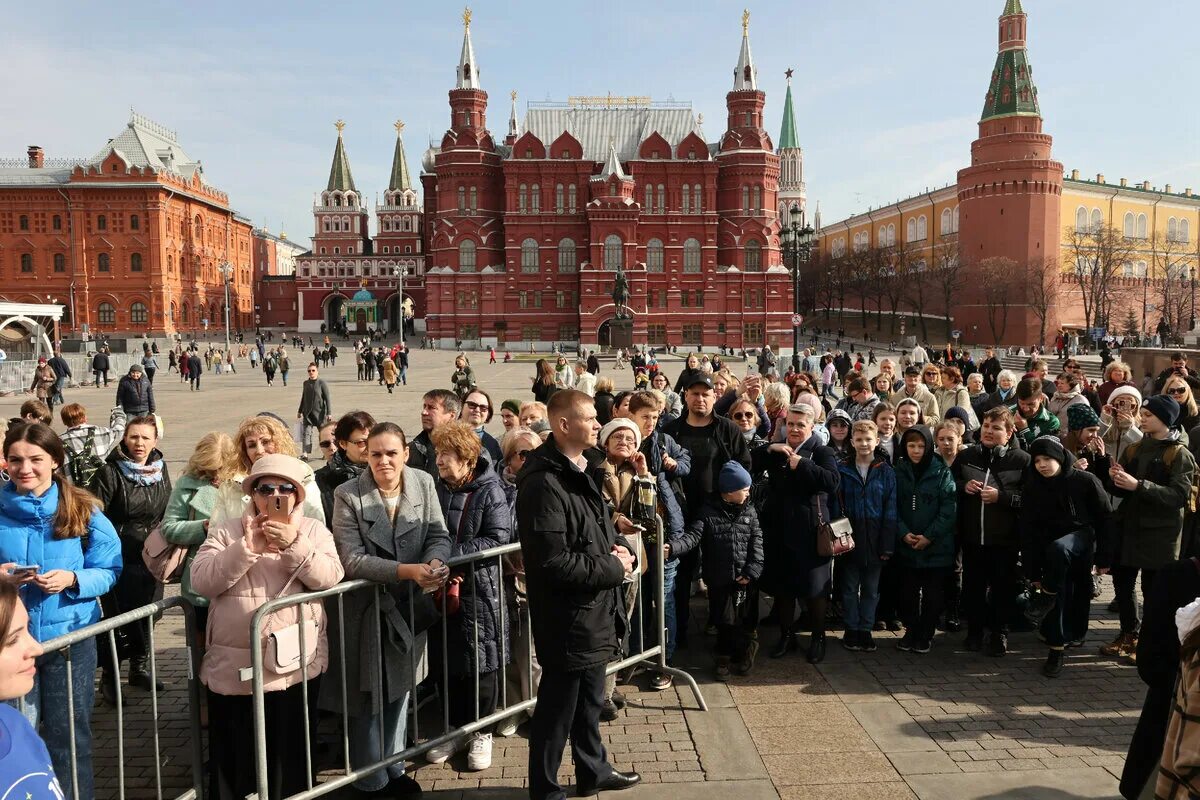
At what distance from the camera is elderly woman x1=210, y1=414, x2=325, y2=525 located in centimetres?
409

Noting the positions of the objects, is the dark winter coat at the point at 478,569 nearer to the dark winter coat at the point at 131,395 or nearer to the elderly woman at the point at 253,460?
the elderly woman at the point at 253,460

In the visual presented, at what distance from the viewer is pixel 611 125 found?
7025cm

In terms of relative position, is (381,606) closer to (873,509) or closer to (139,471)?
(139,471)

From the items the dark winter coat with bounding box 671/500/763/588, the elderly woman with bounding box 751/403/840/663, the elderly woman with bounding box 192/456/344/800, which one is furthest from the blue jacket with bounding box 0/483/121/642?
the elderly woman with bounding box 751/403/840/663

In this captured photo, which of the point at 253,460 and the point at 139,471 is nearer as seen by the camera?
the point at 253,460

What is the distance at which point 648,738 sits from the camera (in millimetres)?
4535

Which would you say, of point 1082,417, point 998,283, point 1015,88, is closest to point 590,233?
point 998,283

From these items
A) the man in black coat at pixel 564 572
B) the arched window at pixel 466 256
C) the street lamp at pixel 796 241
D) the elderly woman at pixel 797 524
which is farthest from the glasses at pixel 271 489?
the arched window at pixel 466 256

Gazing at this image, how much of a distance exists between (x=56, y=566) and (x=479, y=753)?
2.14m

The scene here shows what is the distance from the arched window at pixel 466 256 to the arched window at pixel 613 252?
10666 mm

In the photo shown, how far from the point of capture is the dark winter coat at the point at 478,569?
14.2 ft

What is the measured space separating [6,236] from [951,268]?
73959 millimetres

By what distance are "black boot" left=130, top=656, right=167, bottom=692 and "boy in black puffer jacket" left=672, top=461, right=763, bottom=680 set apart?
11.4 ft

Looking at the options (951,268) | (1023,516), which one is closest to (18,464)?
(1023,516)
